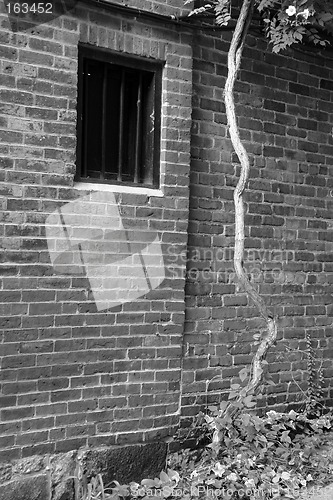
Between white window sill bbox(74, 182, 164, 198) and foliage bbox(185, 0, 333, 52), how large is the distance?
1.31 meters

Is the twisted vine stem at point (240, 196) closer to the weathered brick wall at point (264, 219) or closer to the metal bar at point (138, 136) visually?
the weathered brick wall at point (264, 219)

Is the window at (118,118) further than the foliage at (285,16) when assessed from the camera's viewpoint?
No

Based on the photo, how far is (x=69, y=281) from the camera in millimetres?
4086

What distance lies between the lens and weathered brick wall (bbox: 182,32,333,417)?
15.4 ft

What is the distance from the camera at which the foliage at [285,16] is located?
181 inches

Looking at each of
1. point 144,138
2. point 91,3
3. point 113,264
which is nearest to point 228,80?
point 144,138

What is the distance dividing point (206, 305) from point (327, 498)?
1.58 m

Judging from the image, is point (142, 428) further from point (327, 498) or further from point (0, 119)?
point (0, 119)

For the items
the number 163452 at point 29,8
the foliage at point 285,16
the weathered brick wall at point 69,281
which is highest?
the foliage at point 285,16

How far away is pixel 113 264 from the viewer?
14.0ft

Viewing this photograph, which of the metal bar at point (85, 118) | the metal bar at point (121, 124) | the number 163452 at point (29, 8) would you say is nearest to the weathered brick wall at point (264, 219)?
the metal bar at point (121, 124)

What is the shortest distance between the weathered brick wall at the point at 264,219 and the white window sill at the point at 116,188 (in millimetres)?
372

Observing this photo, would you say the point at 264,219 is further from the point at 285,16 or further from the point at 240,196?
the point at 285,16

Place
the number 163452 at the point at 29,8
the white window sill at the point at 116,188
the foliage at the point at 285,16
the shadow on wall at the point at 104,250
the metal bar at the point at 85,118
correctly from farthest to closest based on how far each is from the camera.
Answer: the foliage at the point at 285,16
the metal bar at the point at 85,118
the white window sill at the point at 116,188
the shadow on wall at the point at 104,250
the number 163452 at the point at 29,8
